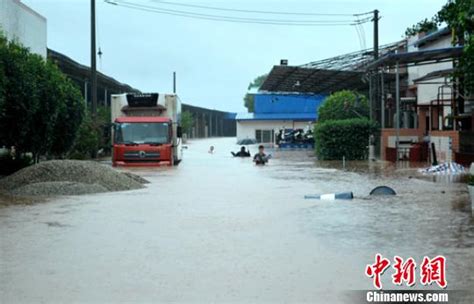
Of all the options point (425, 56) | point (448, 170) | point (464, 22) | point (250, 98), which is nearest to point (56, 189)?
point (464, 22)

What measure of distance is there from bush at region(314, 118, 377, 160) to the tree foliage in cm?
1324

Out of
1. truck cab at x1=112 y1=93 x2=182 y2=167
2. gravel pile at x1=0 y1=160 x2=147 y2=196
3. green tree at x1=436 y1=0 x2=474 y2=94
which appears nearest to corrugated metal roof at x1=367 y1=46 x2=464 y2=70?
green tree at x1=436 y1=0 x2=474 y2=94

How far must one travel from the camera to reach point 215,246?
990 cm

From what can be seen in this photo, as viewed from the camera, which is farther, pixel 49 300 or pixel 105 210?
pixel 105 210

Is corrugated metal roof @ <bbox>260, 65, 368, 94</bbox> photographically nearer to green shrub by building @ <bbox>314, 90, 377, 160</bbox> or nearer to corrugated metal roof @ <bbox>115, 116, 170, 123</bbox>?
green shrub by building @ <bbox>314, 90, 377, 160</bbox>

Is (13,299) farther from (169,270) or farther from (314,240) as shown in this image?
(314,240)

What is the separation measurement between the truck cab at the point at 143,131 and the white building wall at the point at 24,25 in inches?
200

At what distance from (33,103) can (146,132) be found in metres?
11.5

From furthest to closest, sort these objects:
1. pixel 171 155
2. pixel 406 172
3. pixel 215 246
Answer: pixel 171 155, pixel 406 172, pixel 215 246

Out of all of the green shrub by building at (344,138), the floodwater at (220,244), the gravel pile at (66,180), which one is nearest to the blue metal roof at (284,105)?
the green shrub by building at (344,138)

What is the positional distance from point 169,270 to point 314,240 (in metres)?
2.72

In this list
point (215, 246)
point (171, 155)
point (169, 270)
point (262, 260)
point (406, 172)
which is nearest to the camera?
point (169, 270)

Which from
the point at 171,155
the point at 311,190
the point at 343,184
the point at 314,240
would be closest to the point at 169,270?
the point at 314,240

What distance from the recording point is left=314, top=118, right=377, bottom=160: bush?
115 feet
